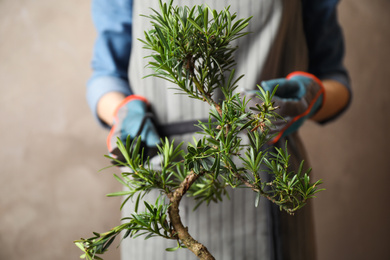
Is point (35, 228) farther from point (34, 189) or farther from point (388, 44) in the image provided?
point (388, 44)

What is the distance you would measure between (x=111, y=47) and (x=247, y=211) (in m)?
0.35

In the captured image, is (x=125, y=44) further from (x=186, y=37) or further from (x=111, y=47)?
(x=186, y=37)

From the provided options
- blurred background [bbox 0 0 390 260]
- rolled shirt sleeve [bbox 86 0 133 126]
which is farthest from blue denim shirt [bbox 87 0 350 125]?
blurred background [bbox 0 0 390 260]

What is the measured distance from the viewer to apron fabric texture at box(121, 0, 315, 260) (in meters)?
0.59

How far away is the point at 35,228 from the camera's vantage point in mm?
1006

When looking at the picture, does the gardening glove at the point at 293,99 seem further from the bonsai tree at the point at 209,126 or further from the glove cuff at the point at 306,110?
the bonsai tree at the point at 209,126

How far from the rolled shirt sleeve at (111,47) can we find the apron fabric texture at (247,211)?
0.25ft

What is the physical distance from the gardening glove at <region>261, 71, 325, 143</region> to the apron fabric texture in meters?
0.04

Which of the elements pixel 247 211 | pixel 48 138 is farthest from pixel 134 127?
pixel 48 138

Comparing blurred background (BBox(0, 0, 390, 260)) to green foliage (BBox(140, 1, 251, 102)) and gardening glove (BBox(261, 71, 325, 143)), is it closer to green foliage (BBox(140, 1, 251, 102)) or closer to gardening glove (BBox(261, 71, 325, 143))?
gardening glove (BBox(261, 71, 325, 143))

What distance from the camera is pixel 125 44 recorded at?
2.34 feet

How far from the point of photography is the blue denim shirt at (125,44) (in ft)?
2.25

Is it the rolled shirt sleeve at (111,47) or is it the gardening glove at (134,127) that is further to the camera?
the rolled shirt sleeve at (111,47)

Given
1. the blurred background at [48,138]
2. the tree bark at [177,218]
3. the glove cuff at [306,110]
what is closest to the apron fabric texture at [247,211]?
the glove cuff at [306,110]
